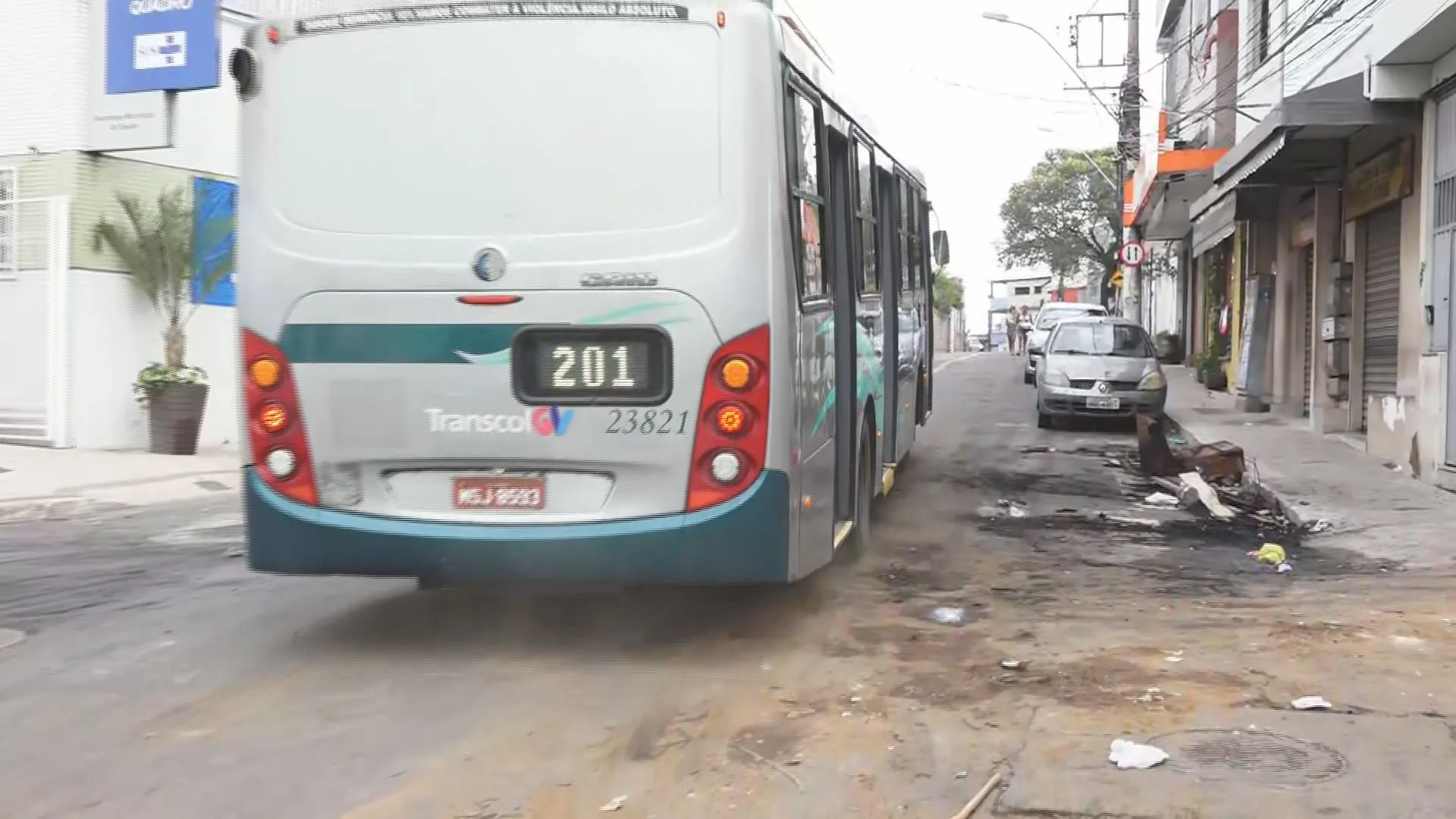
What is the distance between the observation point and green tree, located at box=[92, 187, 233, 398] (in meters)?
14.5

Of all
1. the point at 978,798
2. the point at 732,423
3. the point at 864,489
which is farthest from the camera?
the point at 864,489

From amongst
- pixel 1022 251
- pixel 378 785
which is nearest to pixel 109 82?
pixel 378 785

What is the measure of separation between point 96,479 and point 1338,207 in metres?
15.2

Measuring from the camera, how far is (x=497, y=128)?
218 inches

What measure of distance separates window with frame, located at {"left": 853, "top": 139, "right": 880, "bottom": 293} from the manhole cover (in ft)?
12.2

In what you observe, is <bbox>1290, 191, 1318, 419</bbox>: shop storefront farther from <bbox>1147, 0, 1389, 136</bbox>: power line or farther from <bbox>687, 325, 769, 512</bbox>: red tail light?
<bbox>687, 325, 769, 512</bbox>: red tail light

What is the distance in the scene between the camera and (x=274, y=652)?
6.13m

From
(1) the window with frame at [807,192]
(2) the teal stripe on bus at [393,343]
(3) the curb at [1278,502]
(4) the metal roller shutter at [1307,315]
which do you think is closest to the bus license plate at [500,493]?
(2) the teal stripe on bus at [393,343]

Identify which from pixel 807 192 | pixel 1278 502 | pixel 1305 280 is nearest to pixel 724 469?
pixel 807 192

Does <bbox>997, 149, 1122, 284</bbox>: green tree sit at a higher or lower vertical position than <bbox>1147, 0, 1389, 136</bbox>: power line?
higher

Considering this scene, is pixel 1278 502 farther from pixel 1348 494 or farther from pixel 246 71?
pixel 246 71

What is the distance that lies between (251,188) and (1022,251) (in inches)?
2159

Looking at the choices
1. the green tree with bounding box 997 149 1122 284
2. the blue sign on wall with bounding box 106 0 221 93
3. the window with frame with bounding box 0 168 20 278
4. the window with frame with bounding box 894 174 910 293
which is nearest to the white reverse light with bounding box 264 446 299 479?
the window with frame with bounding box 894 174 910 293

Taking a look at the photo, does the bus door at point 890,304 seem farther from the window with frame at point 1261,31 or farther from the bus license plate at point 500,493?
the window with frame at point 1261,31
